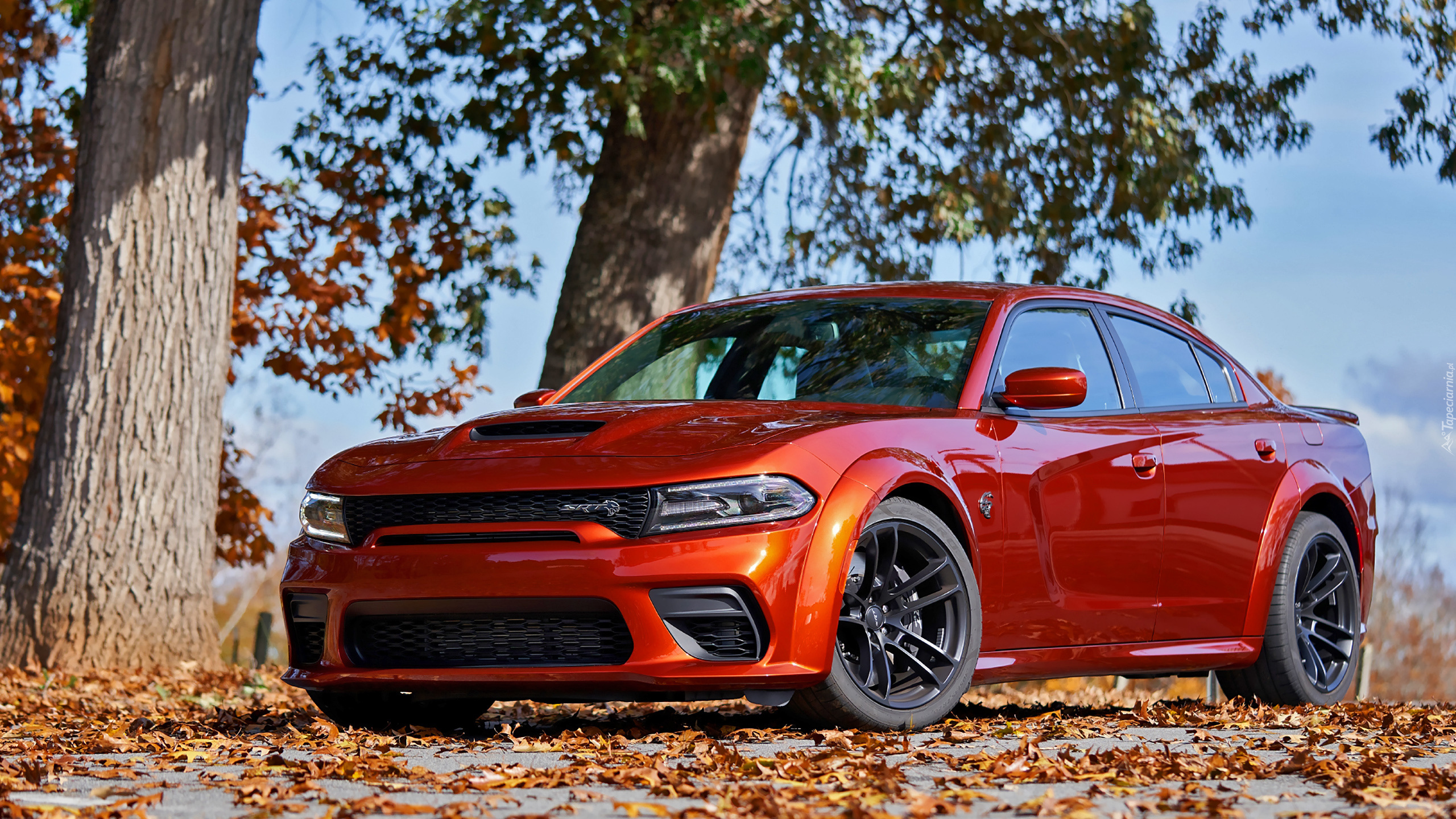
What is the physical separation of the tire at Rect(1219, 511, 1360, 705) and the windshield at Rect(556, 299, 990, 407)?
197 centimetres

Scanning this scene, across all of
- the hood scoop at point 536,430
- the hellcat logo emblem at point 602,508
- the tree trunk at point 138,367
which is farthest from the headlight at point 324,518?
the tree trunk at point 138,367

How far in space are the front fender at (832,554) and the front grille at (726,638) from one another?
140 mm

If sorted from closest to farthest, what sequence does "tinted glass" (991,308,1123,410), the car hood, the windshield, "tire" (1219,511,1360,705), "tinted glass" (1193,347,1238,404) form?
the car hood → the windshield → "tinted glass" (991,308,1123,410) → "tire" (1219,511,1360,705) → "tinted glass" (1193,347,1238,404)

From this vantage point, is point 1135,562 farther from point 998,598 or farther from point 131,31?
point 131,31

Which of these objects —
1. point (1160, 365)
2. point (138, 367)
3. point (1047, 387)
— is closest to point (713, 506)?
point (1047, 387)

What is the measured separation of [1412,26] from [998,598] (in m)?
11.2

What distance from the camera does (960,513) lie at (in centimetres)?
514

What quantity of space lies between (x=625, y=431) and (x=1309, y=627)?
3.64 metres

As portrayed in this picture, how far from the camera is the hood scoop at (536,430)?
4.98m

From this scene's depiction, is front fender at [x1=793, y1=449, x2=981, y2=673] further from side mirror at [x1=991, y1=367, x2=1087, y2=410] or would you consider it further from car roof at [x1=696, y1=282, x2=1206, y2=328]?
car roof at [x1=696, y1=282, x2=1206, y2=328]

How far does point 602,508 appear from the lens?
459cm

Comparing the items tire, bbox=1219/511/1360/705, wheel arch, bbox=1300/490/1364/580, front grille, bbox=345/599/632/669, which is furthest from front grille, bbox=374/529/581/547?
wheel arch, bbox=1300/490/1364/580

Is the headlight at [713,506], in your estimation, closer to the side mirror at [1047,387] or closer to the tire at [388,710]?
the tire at [388,710]

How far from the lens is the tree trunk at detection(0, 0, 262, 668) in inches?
368
